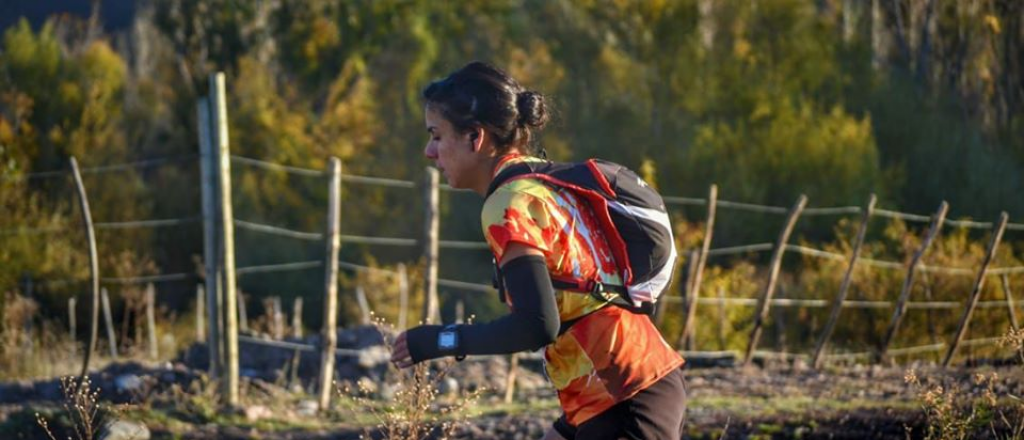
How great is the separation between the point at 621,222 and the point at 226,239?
651 cm

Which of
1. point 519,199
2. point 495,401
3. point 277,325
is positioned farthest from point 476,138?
point 277,325

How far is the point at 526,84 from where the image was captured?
29.8 meters

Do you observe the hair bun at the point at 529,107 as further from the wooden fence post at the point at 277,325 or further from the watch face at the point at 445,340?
the wooden fence post at the point at 277,325

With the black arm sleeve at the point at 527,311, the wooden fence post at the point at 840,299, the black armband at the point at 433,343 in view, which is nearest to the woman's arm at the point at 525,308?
the black arm sleeve at the point at 527,311

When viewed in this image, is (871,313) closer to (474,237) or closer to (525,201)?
(525,201)

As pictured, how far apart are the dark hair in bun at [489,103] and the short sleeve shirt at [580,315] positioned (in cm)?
7

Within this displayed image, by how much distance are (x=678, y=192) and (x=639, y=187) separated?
99.2 feet

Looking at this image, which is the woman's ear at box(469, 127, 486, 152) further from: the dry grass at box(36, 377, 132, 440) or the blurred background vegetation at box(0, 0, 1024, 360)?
the blurred background vegetation at box(0, 0, 1024, 360)

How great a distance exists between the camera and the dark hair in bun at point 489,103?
374 centimetres

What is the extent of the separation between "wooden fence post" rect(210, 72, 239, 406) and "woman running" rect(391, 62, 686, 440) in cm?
617

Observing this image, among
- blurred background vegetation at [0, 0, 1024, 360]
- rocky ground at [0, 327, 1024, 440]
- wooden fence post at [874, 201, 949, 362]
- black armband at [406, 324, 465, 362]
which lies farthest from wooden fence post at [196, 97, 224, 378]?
blurred background vegetation at [0, 0, 1024, 360]

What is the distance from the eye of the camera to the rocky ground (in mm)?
7918

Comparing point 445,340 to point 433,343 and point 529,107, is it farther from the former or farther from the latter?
point 529,107

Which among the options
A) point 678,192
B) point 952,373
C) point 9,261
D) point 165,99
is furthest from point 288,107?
point 952,373
